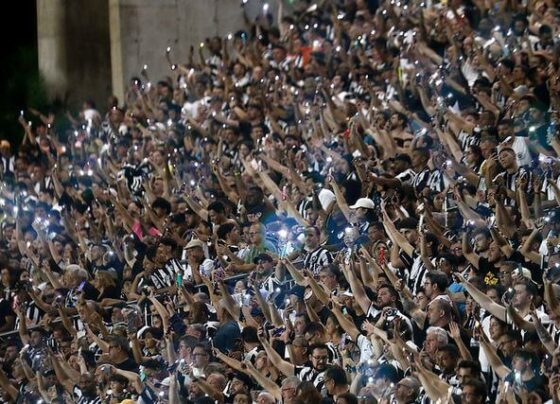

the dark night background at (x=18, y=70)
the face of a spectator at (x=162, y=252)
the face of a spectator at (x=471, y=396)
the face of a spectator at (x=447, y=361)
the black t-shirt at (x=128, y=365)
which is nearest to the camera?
the face of a spectator at (x=471, y=396)

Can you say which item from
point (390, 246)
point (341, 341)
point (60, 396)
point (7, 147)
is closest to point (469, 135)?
point (390, 246)

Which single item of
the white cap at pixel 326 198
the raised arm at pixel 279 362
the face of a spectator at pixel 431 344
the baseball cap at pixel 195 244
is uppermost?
the face of a spectator at pixel 431 344

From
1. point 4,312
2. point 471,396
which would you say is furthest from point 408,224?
point 4,312

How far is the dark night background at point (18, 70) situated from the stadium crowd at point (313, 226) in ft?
14.1

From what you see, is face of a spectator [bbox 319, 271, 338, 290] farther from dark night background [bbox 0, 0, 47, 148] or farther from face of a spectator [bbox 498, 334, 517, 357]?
dark night background [bbox 0, 0, 47, 148]

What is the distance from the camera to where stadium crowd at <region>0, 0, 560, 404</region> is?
34.9 ft

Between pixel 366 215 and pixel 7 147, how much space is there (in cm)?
935

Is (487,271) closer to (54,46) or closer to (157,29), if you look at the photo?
(157,29)

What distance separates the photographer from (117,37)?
82.8ft

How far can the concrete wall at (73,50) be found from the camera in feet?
82.1

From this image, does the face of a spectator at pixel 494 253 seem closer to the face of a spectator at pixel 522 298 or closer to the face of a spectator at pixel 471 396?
the face of a spectator at pixel 522 298

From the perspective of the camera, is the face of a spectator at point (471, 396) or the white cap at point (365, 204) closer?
the face of a spectator at point (471, 396)

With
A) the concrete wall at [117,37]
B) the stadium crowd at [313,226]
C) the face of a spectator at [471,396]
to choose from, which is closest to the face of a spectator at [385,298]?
the stadium crowd at [313,226]

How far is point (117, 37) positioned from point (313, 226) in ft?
39.9
